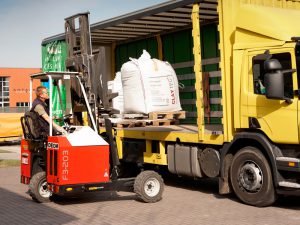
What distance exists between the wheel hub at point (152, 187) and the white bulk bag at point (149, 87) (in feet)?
7.32

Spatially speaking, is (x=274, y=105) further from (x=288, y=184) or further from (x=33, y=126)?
(x=33, y=126)

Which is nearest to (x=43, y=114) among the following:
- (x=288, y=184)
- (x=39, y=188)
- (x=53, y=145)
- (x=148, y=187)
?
(x=53, y=145)

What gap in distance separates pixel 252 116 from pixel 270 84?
2.89ft

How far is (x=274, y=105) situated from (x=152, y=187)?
2.60 meters

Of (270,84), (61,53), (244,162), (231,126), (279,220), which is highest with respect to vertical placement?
(61,53)

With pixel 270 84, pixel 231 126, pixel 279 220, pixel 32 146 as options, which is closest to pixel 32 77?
pixel 32 146

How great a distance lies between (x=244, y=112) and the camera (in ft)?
28.7

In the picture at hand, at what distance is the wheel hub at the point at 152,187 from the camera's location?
364 inches

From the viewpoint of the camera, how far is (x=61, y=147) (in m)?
8.41

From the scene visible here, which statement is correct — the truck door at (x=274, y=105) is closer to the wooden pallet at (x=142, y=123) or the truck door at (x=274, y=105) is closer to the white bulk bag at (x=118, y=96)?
the wooden pallet at (x=142, y=123)

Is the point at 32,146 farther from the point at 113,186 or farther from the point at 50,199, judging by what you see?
the point at 113,186

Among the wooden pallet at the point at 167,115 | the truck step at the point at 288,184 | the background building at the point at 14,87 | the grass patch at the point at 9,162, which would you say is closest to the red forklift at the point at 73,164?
the wooden pallet at the point at 167,115

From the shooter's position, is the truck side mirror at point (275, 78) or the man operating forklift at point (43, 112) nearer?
the truck side mirror at point (275, 78)

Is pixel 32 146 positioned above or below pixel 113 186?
above
